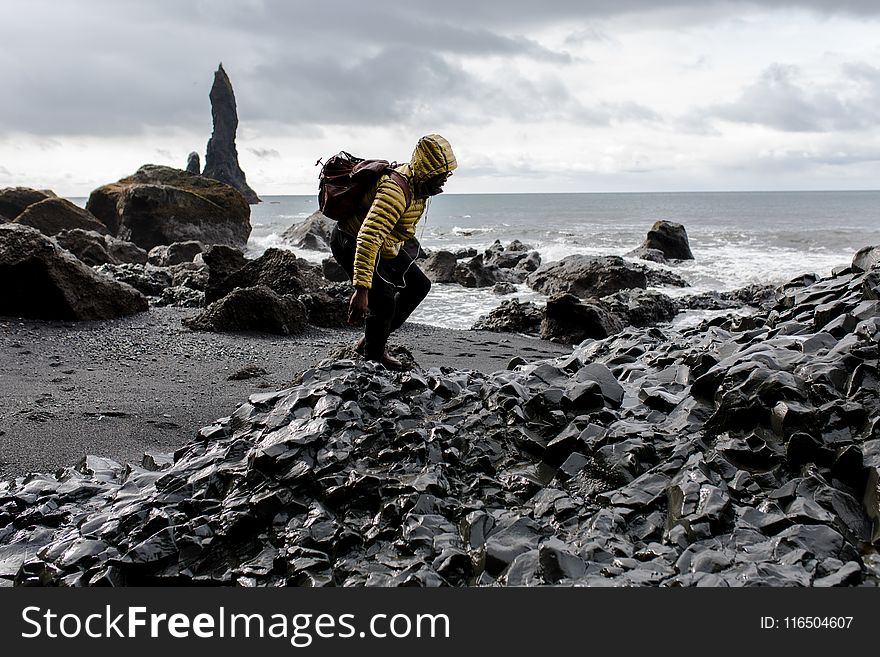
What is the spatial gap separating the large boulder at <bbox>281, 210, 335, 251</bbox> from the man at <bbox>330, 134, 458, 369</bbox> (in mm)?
23136

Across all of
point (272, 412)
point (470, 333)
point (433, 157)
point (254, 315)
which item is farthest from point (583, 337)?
point (272, 412)

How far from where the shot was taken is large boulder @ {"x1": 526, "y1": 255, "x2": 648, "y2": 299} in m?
A: 14.0

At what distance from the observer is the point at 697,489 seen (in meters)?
2.59

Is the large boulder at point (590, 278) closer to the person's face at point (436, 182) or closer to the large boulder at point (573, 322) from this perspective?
the large boulder at point (573, 322)

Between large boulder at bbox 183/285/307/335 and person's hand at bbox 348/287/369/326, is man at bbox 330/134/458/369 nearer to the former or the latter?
person's hand at bbox 348/287/369/326

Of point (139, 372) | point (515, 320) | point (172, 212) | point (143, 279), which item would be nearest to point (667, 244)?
point (515, 320)

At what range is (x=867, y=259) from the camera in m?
4.86

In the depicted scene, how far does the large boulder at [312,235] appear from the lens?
28281 millimetres

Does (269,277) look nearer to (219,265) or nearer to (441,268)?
(219,265)

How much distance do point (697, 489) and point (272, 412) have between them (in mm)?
2164

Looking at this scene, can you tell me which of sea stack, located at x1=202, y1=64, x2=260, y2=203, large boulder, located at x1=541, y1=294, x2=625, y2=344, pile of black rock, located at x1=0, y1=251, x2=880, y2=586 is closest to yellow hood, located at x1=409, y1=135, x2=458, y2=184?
pile of black rock, located at x1=0, y1=251, x2=880, y2=586

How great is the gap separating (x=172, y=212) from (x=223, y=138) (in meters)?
54.5

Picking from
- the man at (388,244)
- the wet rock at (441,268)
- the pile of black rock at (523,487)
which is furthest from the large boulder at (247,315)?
the wet rock at (441,268)

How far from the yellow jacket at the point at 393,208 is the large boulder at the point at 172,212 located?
80.3 ft
